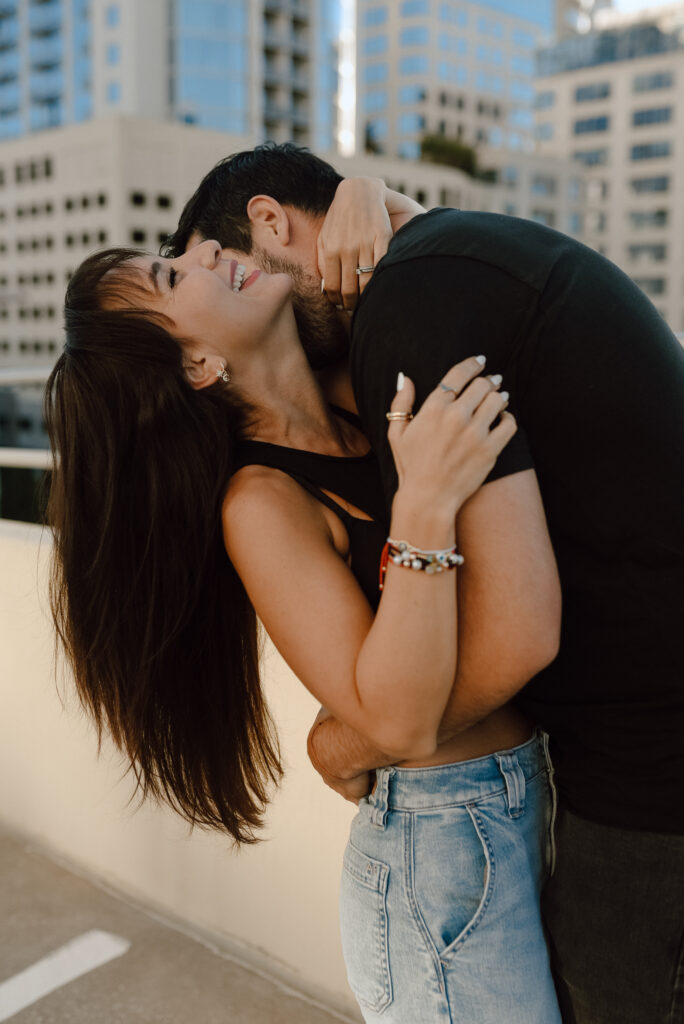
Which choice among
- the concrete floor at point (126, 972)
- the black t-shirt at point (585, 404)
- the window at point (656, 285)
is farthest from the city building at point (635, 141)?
the black t-shirt at point (585, 404)

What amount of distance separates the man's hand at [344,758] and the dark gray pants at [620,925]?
27cm

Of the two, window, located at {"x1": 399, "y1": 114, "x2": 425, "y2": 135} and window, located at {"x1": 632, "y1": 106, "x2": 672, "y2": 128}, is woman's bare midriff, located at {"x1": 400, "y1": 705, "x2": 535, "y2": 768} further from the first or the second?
window, located at {"x1": 399, "y1": 114, "x2": 425, "y2": 135}

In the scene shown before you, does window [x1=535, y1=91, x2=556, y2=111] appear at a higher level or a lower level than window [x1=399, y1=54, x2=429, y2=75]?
lower

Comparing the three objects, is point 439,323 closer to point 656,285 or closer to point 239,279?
point 239,279

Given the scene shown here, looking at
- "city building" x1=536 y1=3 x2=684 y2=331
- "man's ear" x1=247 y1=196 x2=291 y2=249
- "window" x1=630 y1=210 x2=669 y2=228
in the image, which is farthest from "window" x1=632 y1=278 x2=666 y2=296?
"man's ear" x1=247 y1=196 x2=291 y2=249

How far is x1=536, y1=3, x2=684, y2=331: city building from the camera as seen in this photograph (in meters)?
71.9

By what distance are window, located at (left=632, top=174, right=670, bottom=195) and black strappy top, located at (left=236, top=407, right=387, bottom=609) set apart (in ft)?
261

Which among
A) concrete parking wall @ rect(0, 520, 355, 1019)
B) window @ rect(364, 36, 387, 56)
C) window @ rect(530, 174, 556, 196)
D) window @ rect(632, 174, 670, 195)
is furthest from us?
window @ rect(364, 36, 387, 56)

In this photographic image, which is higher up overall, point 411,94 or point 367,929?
point 411,94

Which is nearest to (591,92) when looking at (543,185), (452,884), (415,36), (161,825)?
(543,185)

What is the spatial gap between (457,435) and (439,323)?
0.40ft

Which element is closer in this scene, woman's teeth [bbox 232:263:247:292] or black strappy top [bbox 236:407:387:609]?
black strappy top [bbox 236:407:387:609]

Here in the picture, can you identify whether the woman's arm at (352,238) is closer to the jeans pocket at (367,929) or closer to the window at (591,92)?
the jeans pocket at (367,929)

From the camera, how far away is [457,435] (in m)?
1.02
